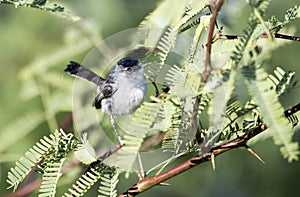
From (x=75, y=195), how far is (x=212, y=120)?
50 cm

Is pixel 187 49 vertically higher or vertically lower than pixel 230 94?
higher

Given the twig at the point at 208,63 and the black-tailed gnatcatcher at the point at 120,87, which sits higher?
the black-tailed gnatcatcher at the point at 120,87

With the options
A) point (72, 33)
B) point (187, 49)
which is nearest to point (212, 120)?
point (187, 49)

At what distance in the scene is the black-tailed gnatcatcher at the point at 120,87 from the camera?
204 cm

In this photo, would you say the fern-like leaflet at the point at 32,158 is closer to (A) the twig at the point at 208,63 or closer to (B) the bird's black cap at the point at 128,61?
(A) the twig at the point at 208,63

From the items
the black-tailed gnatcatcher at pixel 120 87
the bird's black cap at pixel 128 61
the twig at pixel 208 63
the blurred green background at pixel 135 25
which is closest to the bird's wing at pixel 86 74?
the black-tailed gnatcatcher at pixel 120 87

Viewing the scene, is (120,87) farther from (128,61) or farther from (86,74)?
(128,61)

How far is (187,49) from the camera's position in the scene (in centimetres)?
158

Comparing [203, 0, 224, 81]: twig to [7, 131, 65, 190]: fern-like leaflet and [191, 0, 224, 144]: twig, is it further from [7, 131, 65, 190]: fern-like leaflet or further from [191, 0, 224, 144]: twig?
[7, 131, 65, 190]: fern-like leaflet

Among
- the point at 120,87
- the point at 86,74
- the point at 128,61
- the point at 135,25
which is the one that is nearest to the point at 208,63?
the point at 128,61

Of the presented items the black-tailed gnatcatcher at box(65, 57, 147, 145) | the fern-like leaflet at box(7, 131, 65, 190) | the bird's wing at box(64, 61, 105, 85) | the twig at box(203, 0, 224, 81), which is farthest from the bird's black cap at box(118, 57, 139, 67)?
the twig at box(203, 0, 224, 81)

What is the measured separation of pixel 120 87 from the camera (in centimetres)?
254

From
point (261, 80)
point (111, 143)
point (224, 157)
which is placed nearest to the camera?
point (261, 80)

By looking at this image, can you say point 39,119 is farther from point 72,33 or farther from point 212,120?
point 212,120
